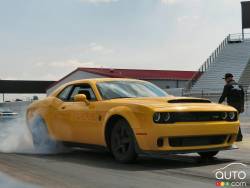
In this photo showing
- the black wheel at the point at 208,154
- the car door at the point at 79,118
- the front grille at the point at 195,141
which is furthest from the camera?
the car door at the point at 79,118

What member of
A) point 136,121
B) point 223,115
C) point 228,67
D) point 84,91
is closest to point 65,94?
point 84,91

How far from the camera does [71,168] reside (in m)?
8.07

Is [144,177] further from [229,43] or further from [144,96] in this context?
[229,43]

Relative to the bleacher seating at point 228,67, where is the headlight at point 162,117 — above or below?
below

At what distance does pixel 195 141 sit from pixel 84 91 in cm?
249

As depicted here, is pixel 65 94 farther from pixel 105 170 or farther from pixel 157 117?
pixel 157 117

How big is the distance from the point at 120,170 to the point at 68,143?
86.1 inches

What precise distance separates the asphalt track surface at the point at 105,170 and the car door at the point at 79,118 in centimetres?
40

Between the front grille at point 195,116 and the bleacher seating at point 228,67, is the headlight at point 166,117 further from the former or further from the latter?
the bleacher seating at point 228,67

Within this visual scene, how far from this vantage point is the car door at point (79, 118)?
351 inches

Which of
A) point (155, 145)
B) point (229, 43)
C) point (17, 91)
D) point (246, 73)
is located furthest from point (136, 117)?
point (17, 91)

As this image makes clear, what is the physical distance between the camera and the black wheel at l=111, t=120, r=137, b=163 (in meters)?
8.07

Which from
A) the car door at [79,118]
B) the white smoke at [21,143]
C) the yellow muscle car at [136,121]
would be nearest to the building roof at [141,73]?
the white smoke at [21,143]

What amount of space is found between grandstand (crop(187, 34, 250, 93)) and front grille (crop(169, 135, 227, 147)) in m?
32.5
